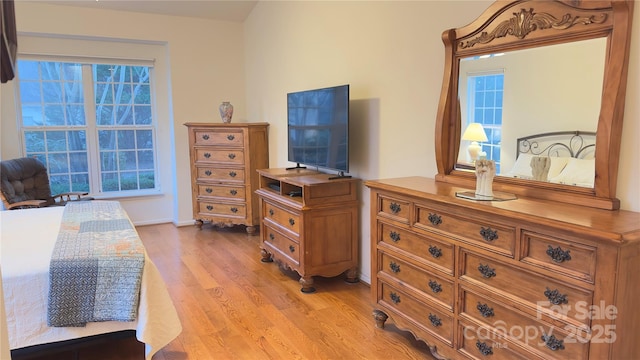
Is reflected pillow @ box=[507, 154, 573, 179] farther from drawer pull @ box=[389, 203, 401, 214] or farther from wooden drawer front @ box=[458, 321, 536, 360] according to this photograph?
wooden drawer front @ box=[458, 321, 536, 360]

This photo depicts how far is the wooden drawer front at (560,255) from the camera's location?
155 centimetres

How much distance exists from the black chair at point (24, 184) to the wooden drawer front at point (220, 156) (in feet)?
4.42

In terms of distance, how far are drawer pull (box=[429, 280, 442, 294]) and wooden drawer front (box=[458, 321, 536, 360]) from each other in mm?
196

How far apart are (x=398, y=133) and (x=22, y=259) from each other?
93.3 inches

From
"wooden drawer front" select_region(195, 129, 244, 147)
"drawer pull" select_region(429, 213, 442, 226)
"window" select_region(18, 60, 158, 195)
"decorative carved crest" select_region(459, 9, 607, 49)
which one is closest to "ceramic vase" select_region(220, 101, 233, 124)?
"wooden drawer front" select_region(195, 129, 244, 147)

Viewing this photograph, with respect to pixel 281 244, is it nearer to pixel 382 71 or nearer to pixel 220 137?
pixel 382 71

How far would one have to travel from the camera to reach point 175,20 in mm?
5391

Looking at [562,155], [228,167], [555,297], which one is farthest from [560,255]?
[228,167]

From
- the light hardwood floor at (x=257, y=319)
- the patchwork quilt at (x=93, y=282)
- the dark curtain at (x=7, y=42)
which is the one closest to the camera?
the dark curtain at (x=7, y=42)

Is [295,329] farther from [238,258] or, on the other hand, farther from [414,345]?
[238,258]

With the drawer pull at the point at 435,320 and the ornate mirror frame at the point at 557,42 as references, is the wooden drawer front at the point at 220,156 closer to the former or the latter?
the ornate mirror frame at the point at 557,42

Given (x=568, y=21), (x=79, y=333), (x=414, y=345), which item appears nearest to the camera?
(x=568, y=21)

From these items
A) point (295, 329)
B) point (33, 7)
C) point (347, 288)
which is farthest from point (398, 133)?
point (33, 7)

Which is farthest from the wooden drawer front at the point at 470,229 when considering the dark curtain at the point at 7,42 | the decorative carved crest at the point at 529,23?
the dark curtain at the point at 7,42
